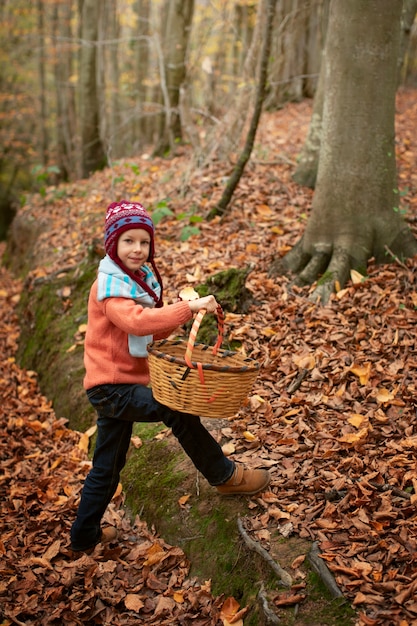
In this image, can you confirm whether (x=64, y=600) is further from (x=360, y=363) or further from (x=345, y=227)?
(x=345, y=227)

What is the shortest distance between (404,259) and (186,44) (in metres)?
7.48

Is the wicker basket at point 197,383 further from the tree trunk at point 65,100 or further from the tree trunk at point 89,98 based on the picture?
the tree trunk at point 65,100

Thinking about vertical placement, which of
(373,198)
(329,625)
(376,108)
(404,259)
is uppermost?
(376,108)

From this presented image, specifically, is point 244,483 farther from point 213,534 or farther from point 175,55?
point 175,55

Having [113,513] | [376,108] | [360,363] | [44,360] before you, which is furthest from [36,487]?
[376,108]

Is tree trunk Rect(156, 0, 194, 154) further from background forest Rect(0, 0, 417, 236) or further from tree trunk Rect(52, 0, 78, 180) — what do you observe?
tree trunk Rect(52, 0, 78, 180)

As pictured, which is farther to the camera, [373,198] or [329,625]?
[373,198]

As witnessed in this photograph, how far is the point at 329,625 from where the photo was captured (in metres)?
2.51

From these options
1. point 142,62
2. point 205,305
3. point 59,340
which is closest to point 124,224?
point 205,305

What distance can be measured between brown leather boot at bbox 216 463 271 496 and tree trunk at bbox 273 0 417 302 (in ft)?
7.05

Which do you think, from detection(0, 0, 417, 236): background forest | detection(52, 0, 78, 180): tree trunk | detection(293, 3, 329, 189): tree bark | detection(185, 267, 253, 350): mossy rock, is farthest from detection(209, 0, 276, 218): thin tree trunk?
detection(52, 0, 78, 180): tree trunk

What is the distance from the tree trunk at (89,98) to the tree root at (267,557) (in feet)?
33.7

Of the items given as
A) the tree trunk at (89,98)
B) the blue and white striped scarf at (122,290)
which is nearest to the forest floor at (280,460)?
the blue and white striped scarf at (122,290)

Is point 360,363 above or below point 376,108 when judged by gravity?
below
